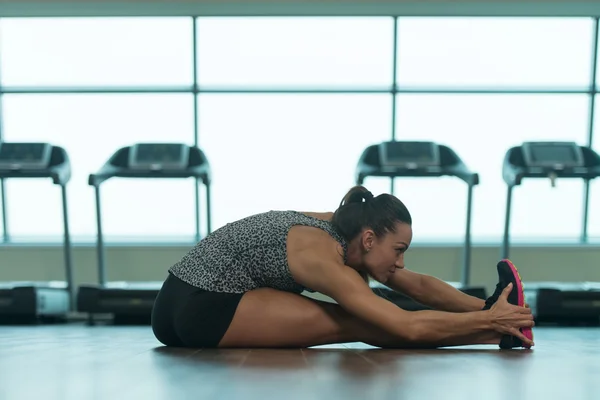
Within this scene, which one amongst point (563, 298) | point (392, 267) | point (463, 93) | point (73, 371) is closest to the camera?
point (73, 371)

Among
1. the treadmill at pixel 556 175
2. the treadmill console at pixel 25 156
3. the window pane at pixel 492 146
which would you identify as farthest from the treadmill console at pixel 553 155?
the treadmill console at pixel 25 156

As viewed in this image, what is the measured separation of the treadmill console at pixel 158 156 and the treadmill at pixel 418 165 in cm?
130

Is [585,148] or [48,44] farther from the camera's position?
[48,44]

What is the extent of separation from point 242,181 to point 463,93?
6.74ft

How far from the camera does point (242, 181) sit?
645cm

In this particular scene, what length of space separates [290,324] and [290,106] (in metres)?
4.02

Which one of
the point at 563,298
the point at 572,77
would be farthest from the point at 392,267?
the point at 572,77

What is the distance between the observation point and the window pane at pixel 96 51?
6.35m

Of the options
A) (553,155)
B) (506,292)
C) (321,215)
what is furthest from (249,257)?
(553,155)

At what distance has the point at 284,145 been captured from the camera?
21.1 ft

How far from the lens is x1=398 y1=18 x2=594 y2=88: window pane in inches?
248

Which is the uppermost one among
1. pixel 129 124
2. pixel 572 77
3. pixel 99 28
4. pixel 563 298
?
pixel 99 28

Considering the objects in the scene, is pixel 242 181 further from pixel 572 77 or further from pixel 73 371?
pixel 73 371
